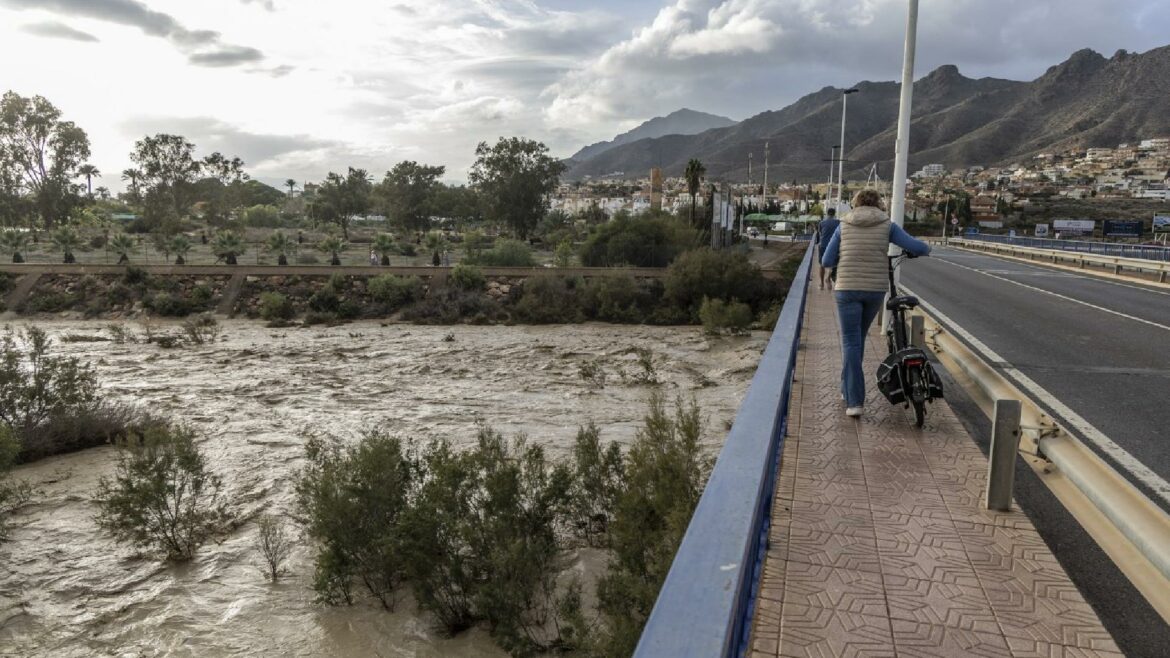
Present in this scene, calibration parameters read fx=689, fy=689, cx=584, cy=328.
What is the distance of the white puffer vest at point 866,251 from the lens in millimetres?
5711

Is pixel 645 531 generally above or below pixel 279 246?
below

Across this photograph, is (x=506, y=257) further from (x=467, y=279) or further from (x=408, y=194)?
(x=408, y=194)

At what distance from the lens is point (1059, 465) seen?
12.4ft

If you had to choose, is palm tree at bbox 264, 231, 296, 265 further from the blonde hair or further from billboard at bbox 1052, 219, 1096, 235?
billboard at bbox 1052, 219, 1096, 235

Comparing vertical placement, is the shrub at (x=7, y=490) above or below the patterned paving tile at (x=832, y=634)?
below

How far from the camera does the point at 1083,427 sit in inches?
239

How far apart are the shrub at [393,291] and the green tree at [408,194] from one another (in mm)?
46996

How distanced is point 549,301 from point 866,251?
31849mm

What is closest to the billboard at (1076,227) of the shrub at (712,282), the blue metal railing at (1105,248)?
the blue metal railing at (1105,248)

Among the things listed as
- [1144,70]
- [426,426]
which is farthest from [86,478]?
[1144,70]

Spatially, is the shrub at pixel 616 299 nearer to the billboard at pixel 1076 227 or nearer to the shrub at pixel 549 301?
the shrub at pixel 549 301

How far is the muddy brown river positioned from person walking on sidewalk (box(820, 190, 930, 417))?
4598 millimetres

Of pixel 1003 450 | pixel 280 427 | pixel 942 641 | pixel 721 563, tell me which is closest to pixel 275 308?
pixel 280 427

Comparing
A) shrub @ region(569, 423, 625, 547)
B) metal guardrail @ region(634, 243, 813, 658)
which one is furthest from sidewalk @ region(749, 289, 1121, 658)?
shrub @ region(569, 423, 625, 547)
